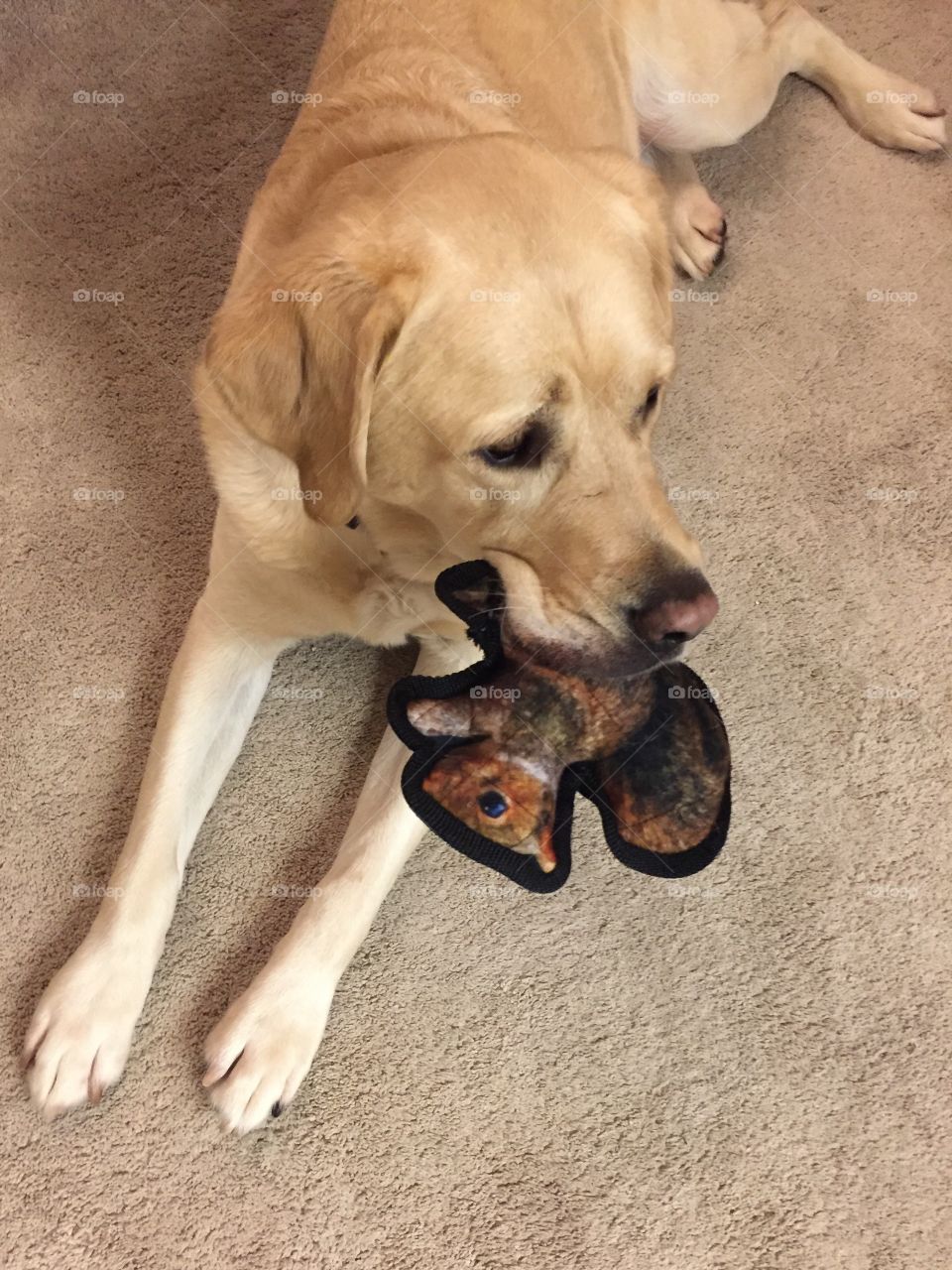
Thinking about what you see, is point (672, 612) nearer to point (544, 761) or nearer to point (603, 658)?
point (603, 658)

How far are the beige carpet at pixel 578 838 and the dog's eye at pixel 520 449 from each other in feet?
2.68

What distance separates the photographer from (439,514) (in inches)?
59.7

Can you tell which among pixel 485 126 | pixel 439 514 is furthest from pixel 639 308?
pixel 485 126

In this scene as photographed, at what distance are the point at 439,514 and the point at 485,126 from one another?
30.2 inches

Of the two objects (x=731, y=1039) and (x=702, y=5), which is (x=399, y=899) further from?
(x=702, y=5)

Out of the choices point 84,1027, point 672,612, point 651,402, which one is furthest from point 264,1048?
point 651,402

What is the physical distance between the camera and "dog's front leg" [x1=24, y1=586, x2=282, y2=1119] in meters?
1.68

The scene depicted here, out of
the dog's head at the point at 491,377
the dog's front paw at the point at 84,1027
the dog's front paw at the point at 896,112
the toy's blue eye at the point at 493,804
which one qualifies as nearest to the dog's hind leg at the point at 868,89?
the dog's front paw at the point at 896,112

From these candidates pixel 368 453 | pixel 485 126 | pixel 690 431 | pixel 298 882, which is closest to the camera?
pixel 368 453

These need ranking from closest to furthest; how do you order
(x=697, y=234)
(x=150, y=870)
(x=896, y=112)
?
1. (x=150, y=870)
2. (x=697, y=234)
3. (x=896, y=112)

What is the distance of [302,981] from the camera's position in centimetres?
171

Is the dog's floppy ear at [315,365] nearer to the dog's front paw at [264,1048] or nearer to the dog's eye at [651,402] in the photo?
the dog's eye at [651,402]

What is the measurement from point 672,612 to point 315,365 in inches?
23.1

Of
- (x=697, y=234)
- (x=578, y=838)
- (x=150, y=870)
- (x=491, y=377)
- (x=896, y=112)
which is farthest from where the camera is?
(x=896, y=112)
